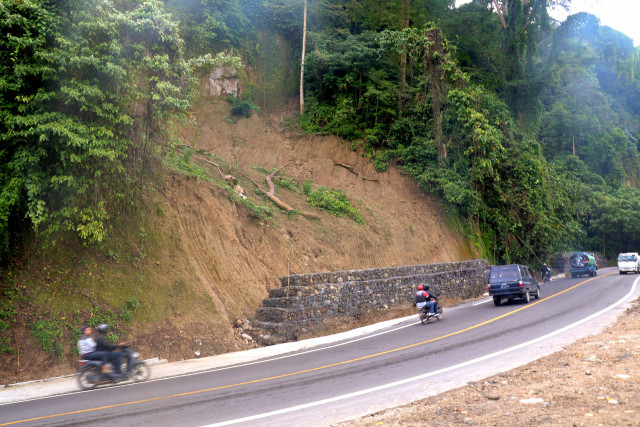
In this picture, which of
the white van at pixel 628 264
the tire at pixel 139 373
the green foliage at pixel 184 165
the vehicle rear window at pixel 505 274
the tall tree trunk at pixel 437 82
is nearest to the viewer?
the tire at pixel 139 373

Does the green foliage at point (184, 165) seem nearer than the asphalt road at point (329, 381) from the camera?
No

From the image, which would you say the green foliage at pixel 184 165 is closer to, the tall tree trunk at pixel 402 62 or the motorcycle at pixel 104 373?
the motorcycle at pixel 104 373

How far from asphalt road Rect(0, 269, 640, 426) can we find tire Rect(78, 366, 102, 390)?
51cm

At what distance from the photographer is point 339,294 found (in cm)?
1798

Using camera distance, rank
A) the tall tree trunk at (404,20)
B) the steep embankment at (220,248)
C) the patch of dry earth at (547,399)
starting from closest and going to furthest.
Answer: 1. the patch of dry earth at (547,399)
2. the steep embankment at (220,248)
3. the tall tree trunk at (404,20)

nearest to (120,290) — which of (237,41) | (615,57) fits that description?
(237,41)

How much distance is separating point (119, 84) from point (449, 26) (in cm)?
3145

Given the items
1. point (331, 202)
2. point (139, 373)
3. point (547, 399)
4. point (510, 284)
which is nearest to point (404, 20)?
point (331, 202)

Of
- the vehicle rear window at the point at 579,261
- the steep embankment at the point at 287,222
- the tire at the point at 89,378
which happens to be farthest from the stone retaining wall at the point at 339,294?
the vehicle rear window at the point at 579,261

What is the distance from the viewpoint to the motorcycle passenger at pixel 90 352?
1120 cm

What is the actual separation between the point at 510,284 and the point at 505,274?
0.54m

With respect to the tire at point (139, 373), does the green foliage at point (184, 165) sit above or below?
above

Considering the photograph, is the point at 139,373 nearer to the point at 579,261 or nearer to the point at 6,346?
the point at 6,346

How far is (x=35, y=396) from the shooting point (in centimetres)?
1040
